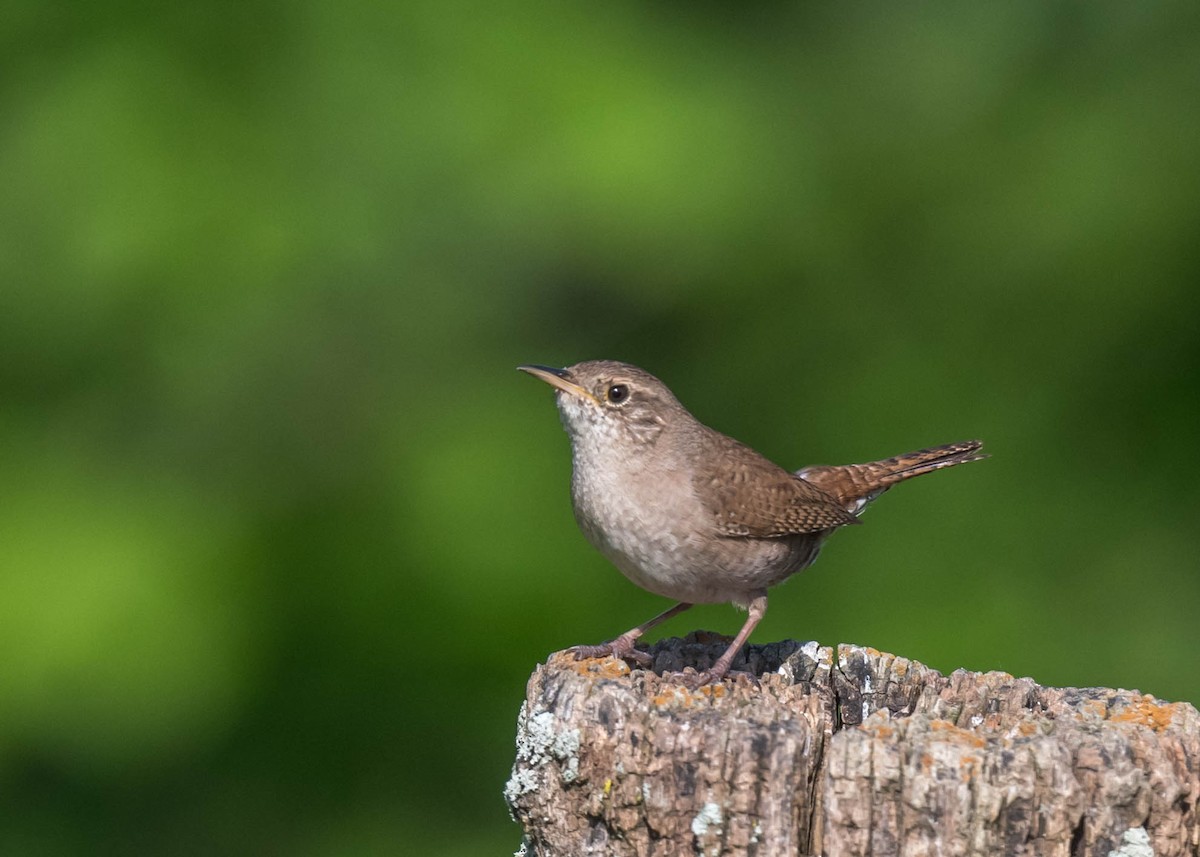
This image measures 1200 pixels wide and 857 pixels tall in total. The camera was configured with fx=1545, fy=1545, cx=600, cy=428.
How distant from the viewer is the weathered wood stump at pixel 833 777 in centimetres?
271

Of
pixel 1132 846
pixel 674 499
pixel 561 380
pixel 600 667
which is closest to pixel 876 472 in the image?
pixel 674 499

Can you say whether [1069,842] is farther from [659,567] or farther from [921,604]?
[921,604]

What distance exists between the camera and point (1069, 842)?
8.87 feet

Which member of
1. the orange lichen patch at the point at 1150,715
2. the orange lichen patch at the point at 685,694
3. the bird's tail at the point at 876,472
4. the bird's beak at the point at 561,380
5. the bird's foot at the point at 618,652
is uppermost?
the bird's tail at the point at 876,472

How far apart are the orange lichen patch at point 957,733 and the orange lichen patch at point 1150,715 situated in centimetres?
35

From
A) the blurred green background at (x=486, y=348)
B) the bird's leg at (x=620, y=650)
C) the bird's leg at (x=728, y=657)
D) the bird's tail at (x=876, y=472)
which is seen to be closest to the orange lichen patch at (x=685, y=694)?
the bird's leg at (x=728, y=657)

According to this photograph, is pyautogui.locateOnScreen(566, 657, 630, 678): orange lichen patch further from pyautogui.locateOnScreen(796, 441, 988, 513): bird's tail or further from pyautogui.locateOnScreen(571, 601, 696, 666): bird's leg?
pyautogui.locateOnScreen(796, 441, 988, 513): bird's tail

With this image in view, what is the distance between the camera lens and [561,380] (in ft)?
14.5

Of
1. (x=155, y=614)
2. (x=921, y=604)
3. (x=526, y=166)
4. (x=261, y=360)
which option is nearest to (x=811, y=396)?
(x=921, y=604)

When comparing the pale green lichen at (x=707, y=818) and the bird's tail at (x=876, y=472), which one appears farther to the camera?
the bird's tail at (x=876, y=472)

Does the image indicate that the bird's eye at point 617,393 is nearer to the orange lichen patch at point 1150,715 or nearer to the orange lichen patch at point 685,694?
the orange lichen patch at point 685,694

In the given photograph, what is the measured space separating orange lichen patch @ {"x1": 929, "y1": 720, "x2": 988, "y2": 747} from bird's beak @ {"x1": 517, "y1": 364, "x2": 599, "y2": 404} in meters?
1.81


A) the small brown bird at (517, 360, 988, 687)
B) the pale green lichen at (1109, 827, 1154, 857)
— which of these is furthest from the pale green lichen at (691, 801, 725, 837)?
the small brown bird at (517, 360, 988, 687)

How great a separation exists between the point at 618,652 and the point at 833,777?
110 cm
